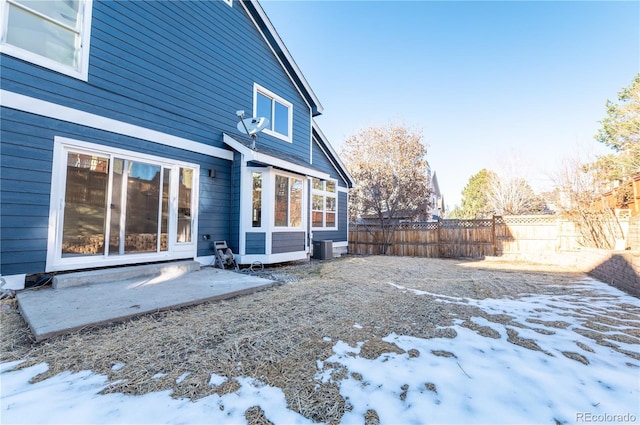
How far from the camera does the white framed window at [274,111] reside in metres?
8.14

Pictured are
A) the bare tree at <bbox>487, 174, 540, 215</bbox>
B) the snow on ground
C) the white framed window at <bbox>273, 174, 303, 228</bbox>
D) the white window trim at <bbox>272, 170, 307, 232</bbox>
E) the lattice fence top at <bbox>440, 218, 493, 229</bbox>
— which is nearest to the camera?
the snow on ground

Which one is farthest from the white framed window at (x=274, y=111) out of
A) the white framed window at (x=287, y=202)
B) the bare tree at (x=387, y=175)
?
the bare tree at (x=387, y=175)

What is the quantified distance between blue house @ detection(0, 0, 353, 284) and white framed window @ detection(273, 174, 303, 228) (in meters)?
0.05

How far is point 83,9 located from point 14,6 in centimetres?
90

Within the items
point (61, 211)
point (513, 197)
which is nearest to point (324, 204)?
point (61, 211)

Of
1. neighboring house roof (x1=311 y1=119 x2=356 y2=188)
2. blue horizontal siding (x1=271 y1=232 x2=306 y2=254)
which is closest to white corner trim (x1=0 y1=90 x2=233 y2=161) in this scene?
blue horizontal siding (x1=271 y1=232 x2=306 y2=254)

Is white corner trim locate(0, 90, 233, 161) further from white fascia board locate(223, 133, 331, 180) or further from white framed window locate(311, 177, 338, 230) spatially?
white framed window locate(311, 177, 338, 230)

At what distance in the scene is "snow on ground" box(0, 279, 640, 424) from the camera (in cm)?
163

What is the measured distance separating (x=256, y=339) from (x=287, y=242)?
15.8ft

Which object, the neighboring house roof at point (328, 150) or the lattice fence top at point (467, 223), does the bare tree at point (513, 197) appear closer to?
the lattice fence top at point (467, 223)

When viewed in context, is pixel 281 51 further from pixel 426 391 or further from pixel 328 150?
pixel 426 391

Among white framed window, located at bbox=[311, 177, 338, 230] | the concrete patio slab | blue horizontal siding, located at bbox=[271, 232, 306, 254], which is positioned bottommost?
the concrete patio slab

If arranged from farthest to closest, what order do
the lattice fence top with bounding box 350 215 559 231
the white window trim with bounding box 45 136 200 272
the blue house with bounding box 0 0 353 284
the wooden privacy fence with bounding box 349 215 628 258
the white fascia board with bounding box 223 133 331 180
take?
the lattice fence top with bounding box 350 215 559 231
the wooden privacy fence with bounding box 349 215 628 258
the white fascia board with bounding box 223 133 331 180
the white window trim with bounding box 45 136 200 272
the blue house with bounding box 0 0 353 284

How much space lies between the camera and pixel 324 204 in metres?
10.8
